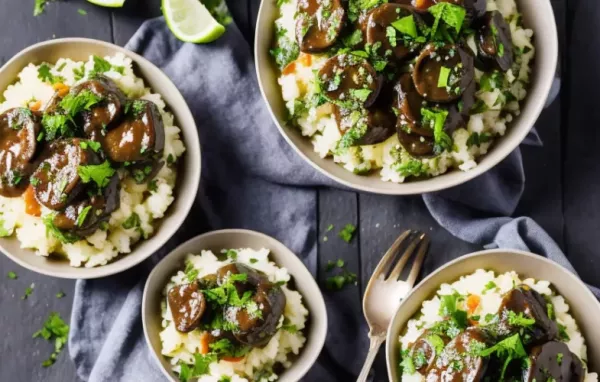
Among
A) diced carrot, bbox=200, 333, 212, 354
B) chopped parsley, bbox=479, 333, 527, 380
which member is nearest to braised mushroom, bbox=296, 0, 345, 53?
diced carrot, bbox=200, 333, 212, 354

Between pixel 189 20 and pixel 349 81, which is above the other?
pixel 349 81

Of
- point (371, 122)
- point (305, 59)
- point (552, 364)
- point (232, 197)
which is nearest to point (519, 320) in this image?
point (552, 364)

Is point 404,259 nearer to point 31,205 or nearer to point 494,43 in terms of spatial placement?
point 494,43

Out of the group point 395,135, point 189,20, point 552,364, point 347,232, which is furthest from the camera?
point 347,232

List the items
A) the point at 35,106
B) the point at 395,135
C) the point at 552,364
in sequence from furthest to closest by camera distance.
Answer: the point at 35,106, the point at 395,135, the point at 552,364

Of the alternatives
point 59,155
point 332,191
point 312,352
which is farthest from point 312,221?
point 59,155

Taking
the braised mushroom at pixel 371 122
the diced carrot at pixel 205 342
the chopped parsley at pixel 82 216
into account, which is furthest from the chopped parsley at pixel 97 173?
the braised mushroom at pixel 371 122

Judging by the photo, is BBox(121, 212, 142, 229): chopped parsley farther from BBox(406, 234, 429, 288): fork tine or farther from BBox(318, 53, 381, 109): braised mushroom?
BBox(406, 234, 429, 288): fork tine
